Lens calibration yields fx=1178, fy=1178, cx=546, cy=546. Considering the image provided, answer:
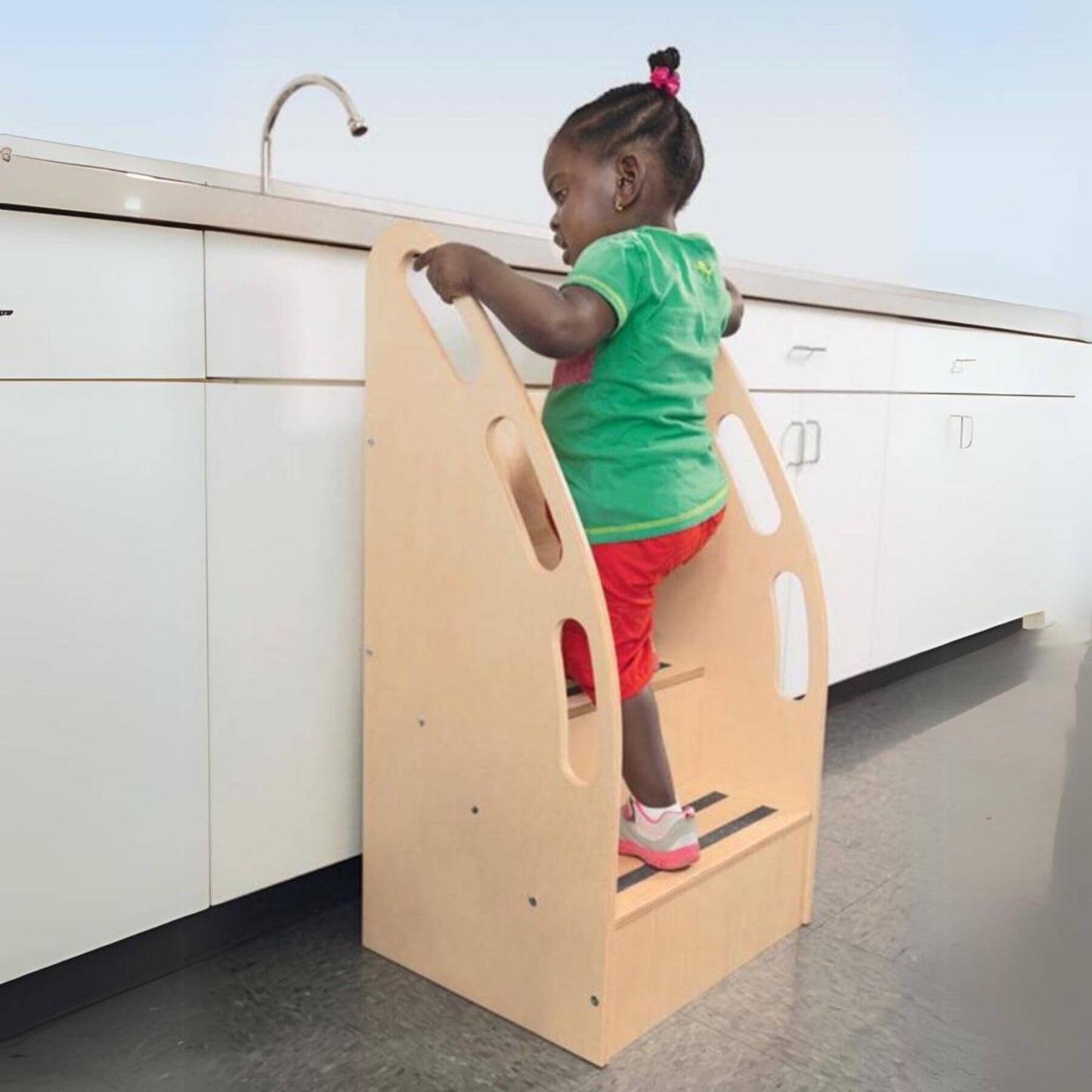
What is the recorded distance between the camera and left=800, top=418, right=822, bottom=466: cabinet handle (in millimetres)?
2115

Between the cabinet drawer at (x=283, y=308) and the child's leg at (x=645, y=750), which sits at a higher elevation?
the cabinet drawer at (x=283, y=308)

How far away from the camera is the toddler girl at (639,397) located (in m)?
1.30

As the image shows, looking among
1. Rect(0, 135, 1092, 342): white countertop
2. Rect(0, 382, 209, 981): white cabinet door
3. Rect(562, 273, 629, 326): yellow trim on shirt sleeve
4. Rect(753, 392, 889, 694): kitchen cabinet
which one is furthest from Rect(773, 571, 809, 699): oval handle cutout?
Rect(0, 382, 209, 981): white cabinet door

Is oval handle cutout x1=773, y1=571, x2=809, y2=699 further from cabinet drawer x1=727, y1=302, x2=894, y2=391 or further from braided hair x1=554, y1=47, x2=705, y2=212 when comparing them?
braided hair x1=554, y1=47, x2=705, y2=212

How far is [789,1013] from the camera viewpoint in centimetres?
134

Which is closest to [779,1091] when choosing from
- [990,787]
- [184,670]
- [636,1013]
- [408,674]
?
[636,1013]

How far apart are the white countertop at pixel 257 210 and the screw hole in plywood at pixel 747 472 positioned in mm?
222

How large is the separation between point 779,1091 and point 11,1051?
2.55 feet

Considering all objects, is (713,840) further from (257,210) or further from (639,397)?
(257,210)

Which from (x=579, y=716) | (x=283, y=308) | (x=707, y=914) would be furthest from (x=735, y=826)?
(x=283, y=308)

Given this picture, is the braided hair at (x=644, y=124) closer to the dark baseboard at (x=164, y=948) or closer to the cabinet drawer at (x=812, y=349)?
the cabinet drawer at (x=812, y=349)

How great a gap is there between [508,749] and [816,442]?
1.12 metres

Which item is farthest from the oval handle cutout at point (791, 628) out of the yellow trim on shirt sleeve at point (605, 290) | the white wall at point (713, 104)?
the yellow trim on shirt sleeve at point (605, 290)

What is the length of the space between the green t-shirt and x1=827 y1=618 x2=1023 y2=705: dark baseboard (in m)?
1.25
